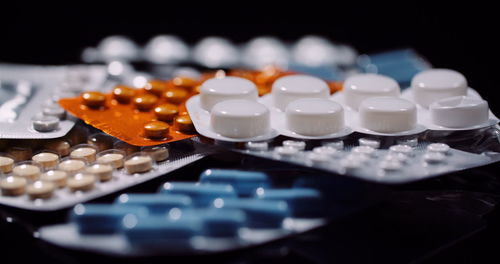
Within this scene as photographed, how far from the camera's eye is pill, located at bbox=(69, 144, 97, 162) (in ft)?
3.93

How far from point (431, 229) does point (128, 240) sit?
48cm

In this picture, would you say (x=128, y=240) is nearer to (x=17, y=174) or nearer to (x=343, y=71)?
(x=17, y=174)

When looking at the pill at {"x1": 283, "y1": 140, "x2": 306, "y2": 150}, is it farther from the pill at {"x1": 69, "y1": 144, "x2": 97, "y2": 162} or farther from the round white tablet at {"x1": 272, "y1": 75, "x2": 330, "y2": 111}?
the pill at {"x1": 69, "y1": 144, "x2": 97, "y2": 162}

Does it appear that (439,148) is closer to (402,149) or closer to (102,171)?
(402,149)

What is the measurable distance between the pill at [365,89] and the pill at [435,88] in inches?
1.8

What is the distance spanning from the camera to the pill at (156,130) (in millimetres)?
Answer: 1242

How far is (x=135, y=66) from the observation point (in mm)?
1989

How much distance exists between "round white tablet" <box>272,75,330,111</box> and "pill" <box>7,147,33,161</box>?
0.49 metres

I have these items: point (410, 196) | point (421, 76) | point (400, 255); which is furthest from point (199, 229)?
point (421, 76)

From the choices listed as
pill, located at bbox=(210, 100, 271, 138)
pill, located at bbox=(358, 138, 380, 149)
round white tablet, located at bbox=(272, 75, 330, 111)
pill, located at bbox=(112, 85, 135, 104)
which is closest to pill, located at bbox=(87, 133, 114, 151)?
pill, located at bbox=(112, 85, 135, 104)

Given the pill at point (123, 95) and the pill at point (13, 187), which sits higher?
the pill at point (123, 95)

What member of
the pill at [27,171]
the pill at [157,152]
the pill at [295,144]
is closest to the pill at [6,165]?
the pill at [27,171]

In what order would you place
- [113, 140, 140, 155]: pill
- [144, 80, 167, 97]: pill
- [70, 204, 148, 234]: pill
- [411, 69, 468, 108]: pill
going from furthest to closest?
[144, 80, 167, 97]: pill
[411, 69, 468, 108]: pill
[113, 140, 140, 155]: pill
[70, 204, 148, 234]: pill

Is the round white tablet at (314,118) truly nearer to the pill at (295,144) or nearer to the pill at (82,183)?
the pill at (295,144)
